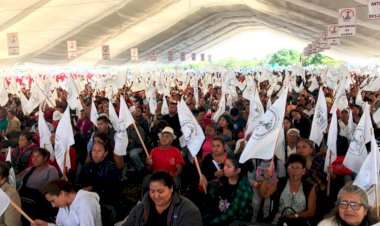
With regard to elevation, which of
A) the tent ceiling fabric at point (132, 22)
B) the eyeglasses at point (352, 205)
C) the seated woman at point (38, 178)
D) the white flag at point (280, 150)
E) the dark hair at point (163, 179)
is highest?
the tent ceiling fabric at point (132, 22)

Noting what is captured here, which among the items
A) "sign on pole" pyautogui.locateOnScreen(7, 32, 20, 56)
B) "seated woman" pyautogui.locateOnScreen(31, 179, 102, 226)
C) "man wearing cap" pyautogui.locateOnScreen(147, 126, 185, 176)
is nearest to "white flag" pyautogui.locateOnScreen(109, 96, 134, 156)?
"man wearing cap" pyautogui.locateOnScreen(147, 126, 185, 176)

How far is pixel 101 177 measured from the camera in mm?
6750

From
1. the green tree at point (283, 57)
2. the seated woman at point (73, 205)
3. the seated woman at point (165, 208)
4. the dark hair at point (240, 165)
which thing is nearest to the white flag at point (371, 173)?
the dark hair at point (240, 165)

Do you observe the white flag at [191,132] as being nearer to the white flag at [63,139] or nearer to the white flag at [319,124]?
the white flag at [63,139]

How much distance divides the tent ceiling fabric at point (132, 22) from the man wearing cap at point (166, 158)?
19024 millimetres

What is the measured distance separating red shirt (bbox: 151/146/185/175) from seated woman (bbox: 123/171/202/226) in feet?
9.62

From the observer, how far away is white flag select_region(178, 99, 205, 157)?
7.65m

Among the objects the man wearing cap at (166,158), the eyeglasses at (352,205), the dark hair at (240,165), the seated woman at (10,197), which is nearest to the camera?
the eyeglasses at (352,205)

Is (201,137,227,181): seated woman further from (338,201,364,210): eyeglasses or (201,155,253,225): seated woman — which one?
(338,201,364,210): eyeglasses

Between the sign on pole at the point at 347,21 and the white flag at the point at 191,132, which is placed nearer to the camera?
the white flag at the point at 191,132

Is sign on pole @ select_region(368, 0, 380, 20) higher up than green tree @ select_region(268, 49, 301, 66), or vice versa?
sign on pole @ select_region(368, 0, 380, 20)

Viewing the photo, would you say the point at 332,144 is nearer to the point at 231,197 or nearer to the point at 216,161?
the point at 216,161

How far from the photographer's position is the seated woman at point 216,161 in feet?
22.9

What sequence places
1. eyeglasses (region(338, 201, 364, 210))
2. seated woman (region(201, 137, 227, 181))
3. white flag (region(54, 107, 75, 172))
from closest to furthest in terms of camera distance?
eyeglasses (region(338, 201, 364, 210)), seated woman (region(201, 137, 227, 181)), white flag (region(54, 107, 75, 172))
